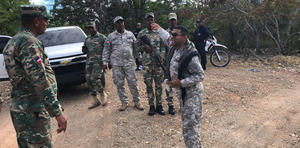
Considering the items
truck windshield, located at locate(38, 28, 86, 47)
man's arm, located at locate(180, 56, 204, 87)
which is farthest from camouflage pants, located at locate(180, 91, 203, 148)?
truck windshield, located at locate(38, 28, 86, 47)

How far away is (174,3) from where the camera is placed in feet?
49.6

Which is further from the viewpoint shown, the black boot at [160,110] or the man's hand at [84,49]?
the man's hand at [84,49]

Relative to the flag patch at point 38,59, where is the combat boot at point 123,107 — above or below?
below

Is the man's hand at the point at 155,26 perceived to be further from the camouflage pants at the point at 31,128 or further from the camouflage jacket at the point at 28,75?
the camouflage pants at the point at 31,128

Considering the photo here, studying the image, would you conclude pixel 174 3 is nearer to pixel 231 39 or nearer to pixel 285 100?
pixel 231 39

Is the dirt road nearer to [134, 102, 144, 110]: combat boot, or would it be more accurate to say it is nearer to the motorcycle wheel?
[134, 102, 144, 110]: combat boot

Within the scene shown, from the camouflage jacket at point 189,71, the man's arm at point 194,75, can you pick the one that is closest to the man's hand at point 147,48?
the camouflage jacket at point 189,71

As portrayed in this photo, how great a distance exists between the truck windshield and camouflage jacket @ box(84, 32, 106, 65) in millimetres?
1531

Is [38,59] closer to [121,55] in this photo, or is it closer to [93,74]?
[121,55]

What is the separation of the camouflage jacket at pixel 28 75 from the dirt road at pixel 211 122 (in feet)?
5.44

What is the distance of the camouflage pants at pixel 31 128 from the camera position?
6.39 feet

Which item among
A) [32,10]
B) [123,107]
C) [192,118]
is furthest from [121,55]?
[32,10]

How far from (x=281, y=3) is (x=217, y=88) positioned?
16.2 ft

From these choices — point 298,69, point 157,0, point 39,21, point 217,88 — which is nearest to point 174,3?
point 157,0
